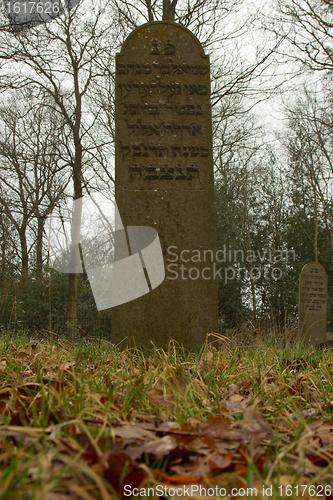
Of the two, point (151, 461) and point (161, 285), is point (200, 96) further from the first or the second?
point (151, 461)

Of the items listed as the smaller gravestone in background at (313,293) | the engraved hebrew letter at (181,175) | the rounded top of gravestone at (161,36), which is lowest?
the smaller gravestone in background at (313,293)

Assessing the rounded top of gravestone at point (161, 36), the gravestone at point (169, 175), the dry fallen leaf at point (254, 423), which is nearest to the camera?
the dry fallen leaf at point (254, 423)

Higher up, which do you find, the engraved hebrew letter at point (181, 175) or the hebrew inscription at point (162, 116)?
the hebrew inscription at point (162, 116)

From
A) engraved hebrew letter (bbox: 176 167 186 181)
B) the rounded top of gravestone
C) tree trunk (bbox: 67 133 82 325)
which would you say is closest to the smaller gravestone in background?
tree trunk (bbox: 67 133 82 325)

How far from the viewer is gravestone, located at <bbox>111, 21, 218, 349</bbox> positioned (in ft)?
10.6

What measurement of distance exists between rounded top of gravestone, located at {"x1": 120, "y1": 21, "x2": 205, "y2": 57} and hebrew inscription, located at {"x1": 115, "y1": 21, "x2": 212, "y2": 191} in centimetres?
1

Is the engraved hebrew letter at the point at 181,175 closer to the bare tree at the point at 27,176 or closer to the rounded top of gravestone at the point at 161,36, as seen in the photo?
the rounded top of gravestone at the point at 161,36

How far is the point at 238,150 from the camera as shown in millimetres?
12000

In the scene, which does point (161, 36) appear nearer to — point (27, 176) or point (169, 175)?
point (169, 175)

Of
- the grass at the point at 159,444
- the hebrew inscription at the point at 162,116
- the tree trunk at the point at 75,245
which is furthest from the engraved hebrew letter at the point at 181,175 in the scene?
the tree trunk at the point at 75,245

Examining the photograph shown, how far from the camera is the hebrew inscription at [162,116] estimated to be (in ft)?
11.2

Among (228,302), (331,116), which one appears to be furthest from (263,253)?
(331,116)

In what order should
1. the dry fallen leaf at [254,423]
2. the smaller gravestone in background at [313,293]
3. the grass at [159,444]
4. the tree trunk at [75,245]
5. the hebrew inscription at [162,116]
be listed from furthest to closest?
the tree trunk at [75,245]
the smaller gravestone in background at [313,293]
the hebrew inscription at [162,116]
the dry fallen leaf at [254,423]
the grass at [159,444]

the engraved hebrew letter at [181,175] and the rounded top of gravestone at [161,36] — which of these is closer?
the engraved hebrew letter at [181,175]
